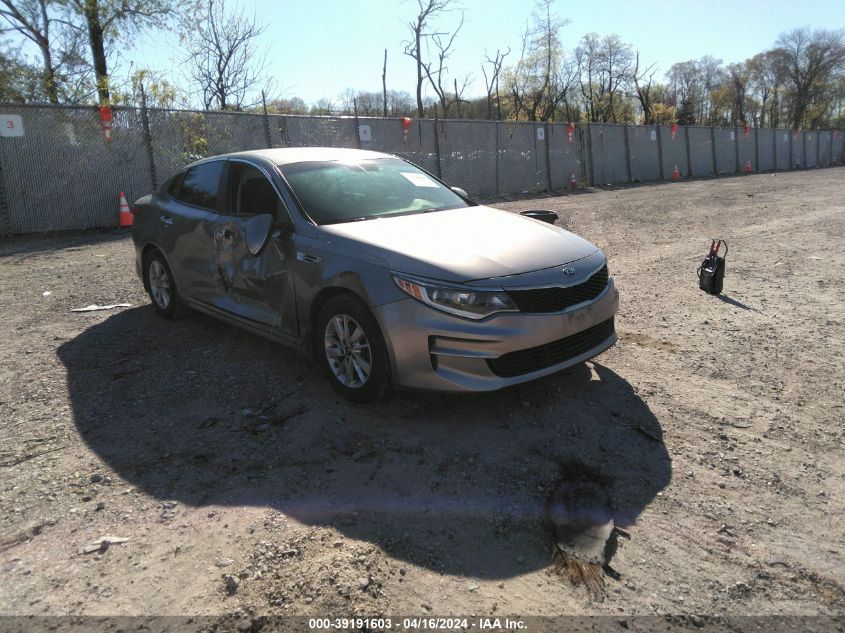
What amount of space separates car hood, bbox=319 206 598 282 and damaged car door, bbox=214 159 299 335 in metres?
0.49

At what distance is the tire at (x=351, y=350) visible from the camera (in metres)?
3.53

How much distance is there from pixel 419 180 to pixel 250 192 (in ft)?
4.45

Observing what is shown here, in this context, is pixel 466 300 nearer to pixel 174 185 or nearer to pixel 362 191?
pixel 362 191

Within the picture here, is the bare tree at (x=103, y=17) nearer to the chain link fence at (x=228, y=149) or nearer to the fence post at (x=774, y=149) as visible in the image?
the chain link fence at (x=228, y=149)

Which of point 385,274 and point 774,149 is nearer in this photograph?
point 385,274

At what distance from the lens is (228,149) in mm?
13906

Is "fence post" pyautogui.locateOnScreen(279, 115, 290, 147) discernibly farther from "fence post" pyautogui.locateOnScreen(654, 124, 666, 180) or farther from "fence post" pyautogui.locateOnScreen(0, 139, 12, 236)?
"fence post" pyautogui.locateOnScreen(654, 124, 666, 180)

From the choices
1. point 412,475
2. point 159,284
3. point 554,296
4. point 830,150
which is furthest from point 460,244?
point 830,150

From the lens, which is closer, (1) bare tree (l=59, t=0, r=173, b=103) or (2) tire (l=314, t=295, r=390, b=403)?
(2) tire (l=314, t=295, r=390, b=403)

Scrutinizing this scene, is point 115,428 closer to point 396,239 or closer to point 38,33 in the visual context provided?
point 396,239

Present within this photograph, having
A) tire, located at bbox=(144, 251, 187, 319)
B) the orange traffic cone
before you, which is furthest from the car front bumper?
the orange traffic cone

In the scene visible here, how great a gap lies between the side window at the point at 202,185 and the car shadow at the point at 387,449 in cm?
142

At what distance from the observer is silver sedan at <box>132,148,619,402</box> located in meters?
3.33

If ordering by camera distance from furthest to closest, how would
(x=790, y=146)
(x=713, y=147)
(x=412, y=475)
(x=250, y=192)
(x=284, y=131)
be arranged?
(x=790, y=146) < (x=713, y=147) < (x=284, y=131) < (x=250, y=192) < (x=412, y=475)
